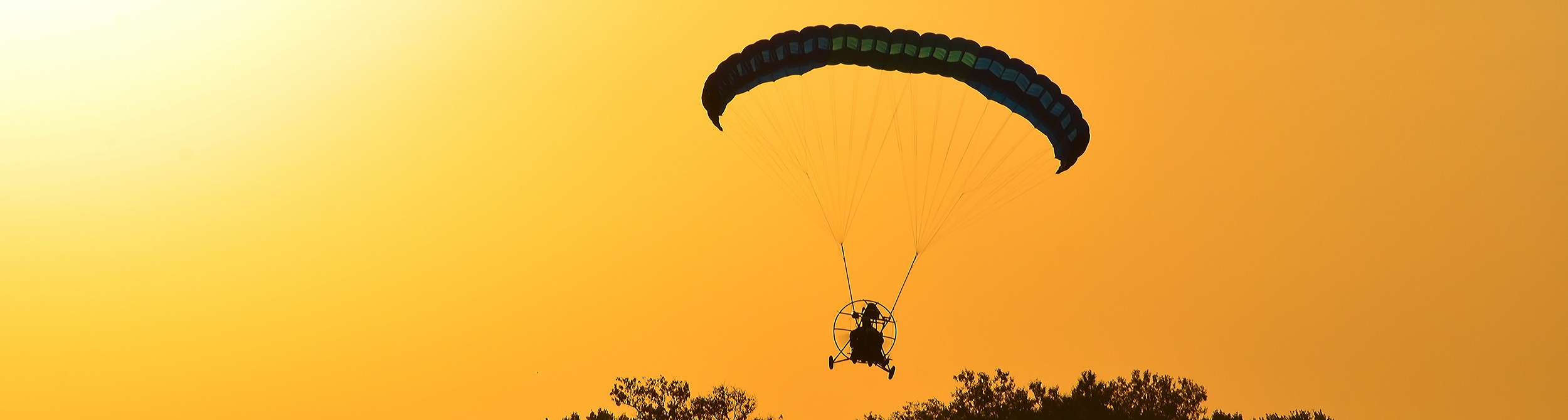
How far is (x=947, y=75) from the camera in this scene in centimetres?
2816

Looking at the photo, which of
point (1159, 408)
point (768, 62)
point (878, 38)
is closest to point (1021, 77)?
point (878, 38)

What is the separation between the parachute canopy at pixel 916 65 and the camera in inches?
1099

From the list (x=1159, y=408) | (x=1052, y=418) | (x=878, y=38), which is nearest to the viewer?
(x=878, y=38)

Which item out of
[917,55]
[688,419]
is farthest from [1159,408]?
[917,55]

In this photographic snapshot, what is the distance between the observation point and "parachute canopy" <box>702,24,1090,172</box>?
1099 inches

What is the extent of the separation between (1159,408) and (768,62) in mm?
25222

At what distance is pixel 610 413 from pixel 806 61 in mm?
24886

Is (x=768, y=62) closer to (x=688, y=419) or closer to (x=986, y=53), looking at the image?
(x=986, y=53)

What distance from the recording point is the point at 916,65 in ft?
91.6

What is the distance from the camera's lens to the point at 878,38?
27.8 meters

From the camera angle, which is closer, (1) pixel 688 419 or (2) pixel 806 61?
(2) pixel 806 61

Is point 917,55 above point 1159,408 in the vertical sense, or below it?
below

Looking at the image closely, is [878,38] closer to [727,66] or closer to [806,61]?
[806,61]

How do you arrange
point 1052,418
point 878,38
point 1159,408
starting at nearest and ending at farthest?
1. point 878,38
2. point 1052,418
3. point 1159,408
